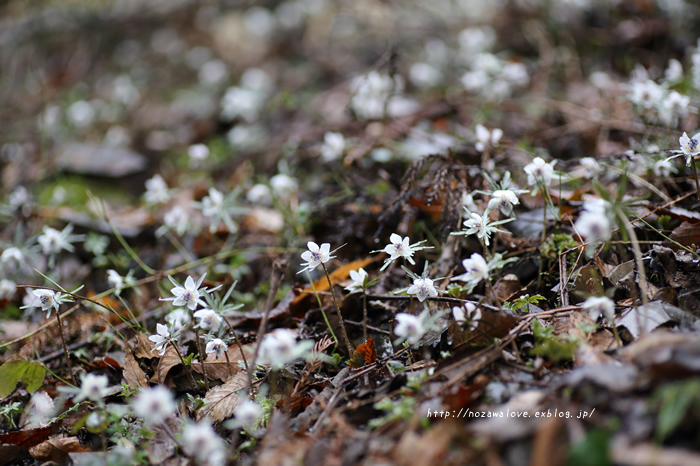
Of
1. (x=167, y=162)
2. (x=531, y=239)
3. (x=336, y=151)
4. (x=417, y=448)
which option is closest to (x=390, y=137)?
(x=336, y=151)

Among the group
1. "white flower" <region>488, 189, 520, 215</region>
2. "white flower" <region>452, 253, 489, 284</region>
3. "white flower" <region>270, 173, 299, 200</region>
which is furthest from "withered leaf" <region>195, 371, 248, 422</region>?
"white flower" <region>270, 173, 299, 200</region>

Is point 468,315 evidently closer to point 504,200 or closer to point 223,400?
point 504,200

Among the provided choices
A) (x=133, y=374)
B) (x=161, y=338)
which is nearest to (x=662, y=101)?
(x=161, y=338)

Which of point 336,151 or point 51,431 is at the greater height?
point 336,151

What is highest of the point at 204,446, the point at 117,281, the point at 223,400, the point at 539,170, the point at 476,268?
the point at 539,170

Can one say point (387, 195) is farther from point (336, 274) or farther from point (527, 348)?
point (527, 348)

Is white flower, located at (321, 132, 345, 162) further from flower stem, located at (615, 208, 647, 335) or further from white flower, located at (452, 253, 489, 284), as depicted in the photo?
flower stem, located at (615, 208, 647, 335)

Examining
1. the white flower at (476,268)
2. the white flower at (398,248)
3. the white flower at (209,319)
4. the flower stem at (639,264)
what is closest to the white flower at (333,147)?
the white flower at (398,248)
